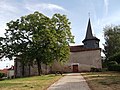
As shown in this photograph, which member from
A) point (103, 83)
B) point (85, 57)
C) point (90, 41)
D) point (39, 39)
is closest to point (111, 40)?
point (90, 41)

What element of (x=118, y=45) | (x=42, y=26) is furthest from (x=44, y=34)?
(x=118, y=45)

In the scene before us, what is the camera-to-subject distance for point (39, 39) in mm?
42312

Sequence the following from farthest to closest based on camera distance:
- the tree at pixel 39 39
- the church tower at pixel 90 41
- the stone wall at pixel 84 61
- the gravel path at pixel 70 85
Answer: the church tower at pixel 90 41 < the stone wall at pixel 84 61 < the tree at pixel 39 39 < the gravel path at pixel 70 85

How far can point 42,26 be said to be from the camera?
42.9 m

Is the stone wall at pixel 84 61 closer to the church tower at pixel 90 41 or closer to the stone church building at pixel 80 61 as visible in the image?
the stone church building at pixel 80 61

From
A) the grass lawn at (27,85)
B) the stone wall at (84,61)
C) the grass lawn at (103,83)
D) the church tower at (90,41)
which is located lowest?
the grass lawn at (27,85)

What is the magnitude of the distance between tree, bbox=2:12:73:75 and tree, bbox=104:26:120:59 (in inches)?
928

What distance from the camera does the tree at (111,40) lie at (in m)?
65.7

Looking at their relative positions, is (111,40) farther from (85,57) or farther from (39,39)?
(39,39)

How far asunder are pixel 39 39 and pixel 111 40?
29.9 m

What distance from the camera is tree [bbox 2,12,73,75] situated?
42594 mm

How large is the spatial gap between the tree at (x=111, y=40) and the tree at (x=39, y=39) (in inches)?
928

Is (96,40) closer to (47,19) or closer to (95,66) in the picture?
(95,66)

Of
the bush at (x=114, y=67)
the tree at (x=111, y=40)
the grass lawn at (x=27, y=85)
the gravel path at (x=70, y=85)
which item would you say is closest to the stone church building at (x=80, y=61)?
the tree at (x=111, y=40)
